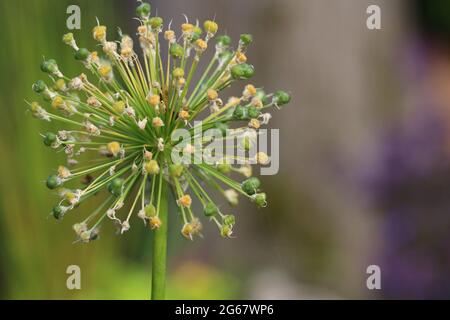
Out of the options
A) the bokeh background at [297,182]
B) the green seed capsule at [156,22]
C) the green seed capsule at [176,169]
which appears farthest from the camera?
the bokeh background at [297,182]

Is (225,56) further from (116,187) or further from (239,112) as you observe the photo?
(116,187)

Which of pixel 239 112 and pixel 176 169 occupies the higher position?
pixel 239 112

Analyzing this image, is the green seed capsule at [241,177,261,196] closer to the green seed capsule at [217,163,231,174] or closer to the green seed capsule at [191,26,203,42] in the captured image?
the green seed capsule at [217,163,231,174]

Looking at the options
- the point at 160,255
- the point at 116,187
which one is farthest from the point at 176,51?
the point at 160,255

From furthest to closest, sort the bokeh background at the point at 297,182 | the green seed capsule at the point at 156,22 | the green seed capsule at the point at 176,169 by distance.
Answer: the bokeh background at the point at 297,182 → the green seed capsule at the point at 156,22 → the green seed capsule at the point at 176,169

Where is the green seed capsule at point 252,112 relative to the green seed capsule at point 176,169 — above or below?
above

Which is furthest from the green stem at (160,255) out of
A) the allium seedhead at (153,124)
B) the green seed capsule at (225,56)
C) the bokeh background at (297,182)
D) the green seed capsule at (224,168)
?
the bokeh background at (297,182)

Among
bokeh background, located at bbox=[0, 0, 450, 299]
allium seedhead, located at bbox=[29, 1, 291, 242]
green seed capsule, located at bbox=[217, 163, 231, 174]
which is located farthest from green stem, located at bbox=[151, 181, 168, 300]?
bokeh background, located at bbox=[0, 0, 450, 299]

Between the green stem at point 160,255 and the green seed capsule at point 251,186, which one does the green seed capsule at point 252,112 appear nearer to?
the green seed capsule at point 251,186

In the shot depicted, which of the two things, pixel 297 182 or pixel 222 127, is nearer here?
pixel 222 127

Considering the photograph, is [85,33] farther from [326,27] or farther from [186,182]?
[186,182]
